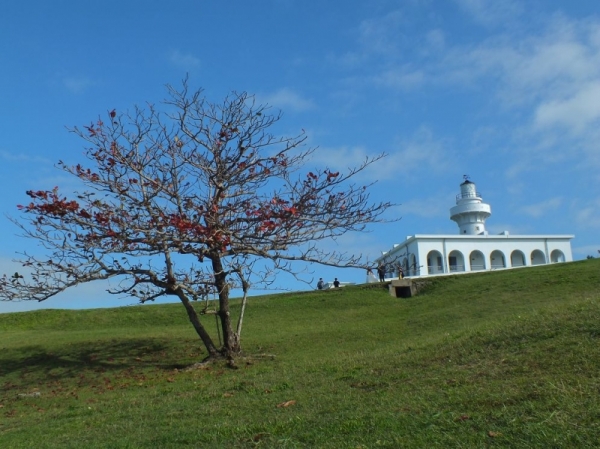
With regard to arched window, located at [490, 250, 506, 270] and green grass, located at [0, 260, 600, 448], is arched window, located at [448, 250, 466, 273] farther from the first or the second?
green grass, located at [0, 260, 600, 448]

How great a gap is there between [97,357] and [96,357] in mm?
38

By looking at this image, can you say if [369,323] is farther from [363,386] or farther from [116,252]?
[363,386]

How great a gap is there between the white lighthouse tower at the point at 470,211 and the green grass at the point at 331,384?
28787 millimetres

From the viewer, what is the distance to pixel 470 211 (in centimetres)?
5228

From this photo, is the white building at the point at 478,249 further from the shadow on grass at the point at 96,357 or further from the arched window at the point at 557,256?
the shadow on grass at the point at 96,357

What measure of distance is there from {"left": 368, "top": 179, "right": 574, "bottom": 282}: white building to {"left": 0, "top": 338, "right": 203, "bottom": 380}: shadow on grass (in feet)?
→ 97.6

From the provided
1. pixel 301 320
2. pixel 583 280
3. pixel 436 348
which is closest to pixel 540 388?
pixel 436 348

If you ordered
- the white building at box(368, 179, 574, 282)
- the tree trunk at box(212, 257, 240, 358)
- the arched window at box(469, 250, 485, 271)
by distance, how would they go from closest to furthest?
the tree trunk at box(212, 257, 240, 358)
the white building at box(368, 179, 574, 282)
the arched window at box(469, 250, 485, 271)

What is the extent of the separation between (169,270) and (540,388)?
33.7 feet

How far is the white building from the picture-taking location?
4706 cm

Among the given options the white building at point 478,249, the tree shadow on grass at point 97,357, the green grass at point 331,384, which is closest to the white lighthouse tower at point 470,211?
the white building at point 478,249

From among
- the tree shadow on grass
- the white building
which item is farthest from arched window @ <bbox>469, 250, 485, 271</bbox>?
the tree shadow on grass

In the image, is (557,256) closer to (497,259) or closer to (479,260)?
(497,259)

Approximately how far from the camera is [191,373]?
15.0 metres
